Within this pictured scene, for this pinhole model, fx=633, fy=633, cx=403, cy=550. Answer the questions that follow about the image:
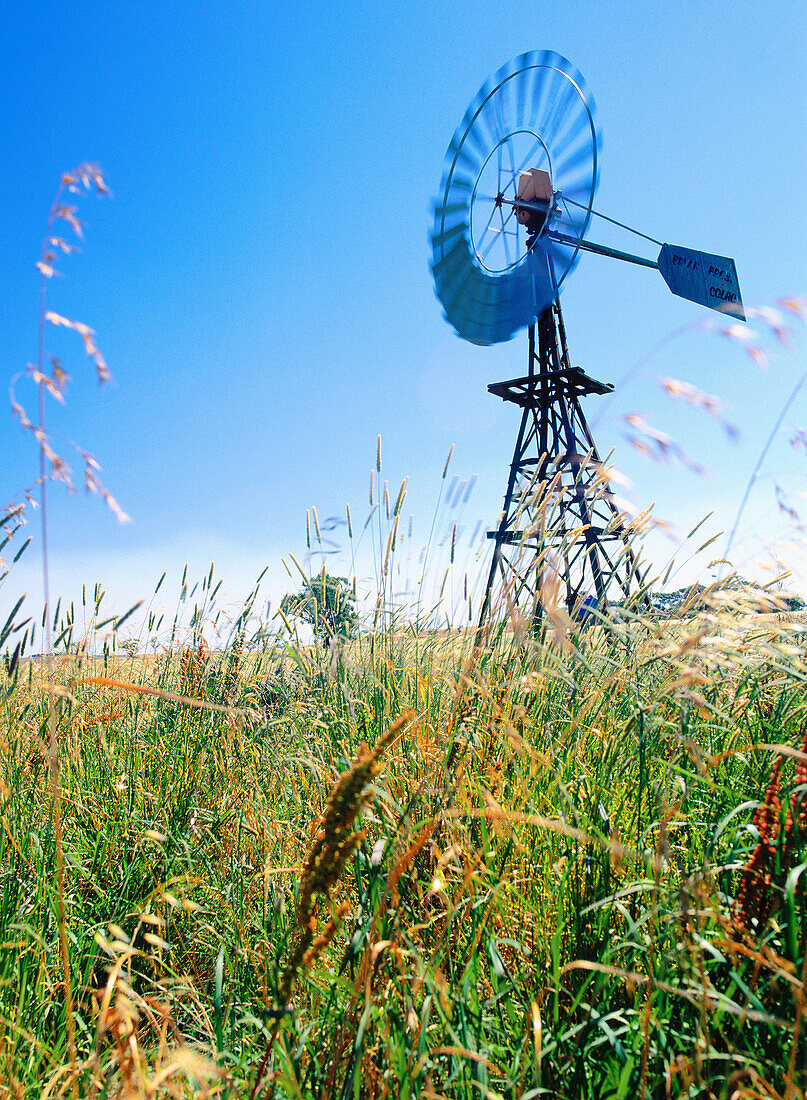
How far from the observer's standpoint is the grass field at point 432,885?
1104 mm

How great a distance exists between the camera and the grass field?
3.62 ft

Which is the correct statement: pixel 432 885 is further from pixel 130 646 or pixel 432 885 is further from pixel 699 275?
pixel 699 275

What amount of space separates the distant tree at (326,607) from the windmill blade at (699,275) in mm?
9455

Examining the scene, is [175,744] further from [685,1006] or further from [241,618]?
[685,1006]

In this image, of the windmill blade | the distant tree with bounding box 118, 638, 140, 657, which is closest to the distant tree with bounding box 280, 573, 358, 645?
the distant tree with bounding box 118, 638, 140, 657

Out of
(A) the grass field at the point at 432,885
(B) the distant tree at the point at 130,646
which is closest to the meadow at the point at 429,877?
(A) the grass field at the point at 432,885

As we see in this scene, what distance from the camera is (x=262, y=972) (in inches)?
66.6

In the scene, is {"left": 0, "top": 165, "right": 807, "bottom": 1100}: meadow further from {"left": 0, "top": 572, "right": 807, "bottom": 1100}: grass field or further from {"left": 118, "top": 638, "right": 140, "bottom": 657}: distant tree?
{"left": 118, "top": 638, "right": 140, "bottom": 657}: distant tree

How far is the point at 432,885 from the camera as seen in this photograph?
1399mm

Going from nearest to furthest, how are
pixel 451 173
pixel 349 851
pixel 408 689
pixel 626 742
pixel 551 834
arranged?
pixel 349 851 < pixel 551 834 < pixel 626 742 < pixel 408 689 < pixel 451 173

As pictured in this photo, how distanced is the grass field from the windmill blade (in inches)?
380

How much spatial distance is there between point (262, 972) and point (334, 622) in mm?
1598

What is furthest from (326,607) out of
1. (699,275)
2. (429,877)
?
(699,275)

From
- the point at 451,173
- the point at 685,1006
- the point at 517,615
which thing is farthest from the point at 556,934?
the point at 451,173
